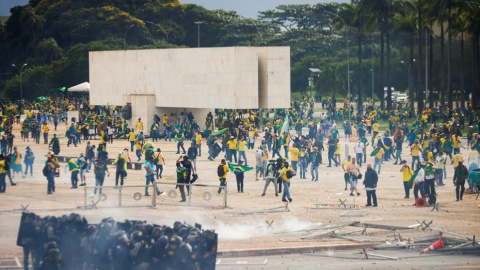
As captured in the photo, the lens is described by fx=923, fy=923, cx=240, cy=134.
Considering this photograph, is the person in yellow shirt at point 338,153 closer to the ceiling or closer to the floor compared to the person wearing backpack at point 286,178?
closer to the ceiling

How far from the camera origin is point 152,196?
90.1ft

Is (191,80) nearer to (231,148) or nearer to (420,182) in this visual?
(231,148)

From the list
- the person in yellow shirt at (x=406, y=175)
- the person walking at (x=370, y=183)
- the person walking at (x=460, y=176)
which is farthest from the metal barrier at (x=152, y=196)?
the person walking at (x=460, y=176)

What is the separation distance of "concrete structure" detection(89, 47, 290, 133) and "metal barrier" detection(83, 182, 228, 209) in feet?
91.0

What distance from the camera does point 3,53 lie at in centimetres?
15250

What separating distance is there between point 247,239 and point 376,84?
95328 millimetres

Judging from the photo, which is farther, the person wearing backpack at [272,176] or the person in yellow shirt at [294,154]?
the person in yellow shirt at [294,154]

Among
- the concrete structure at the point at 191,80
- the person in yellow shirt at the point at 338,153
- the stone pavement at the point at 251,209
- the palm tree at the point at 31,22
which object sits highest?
the palm tree at the point at 31,22

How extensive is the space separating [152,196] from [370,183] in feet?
21.7

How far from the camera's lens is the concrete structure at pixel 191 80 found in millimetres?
55500

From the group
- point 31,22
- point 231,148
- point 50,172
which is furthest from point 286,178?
point 31,22

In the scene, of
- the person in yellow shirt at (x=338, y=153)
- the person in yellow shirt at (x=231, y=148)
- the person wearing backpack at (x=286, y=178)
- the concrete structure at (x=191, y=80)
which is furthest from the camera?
the concrete structure at (x=191, y=80)

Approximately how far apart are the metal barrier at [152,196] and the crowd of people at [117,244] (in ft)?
27.3

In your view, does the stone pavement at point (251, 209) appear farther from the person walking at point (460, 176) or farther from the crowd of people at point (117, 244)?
the crowd of people at point (117, 244)
